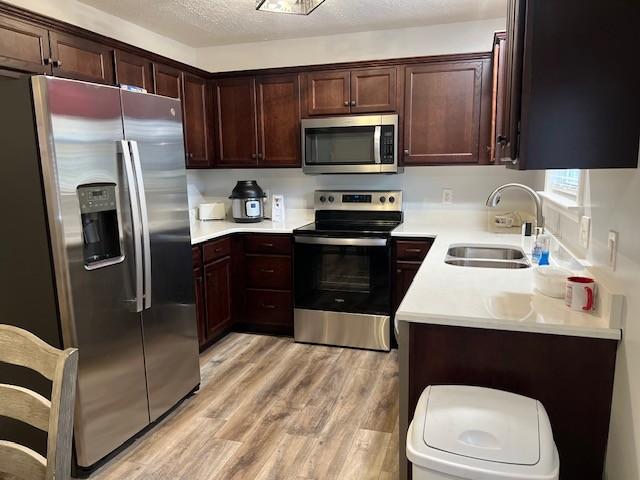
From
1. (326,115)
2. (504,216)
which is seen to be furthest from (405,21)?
(504,216)

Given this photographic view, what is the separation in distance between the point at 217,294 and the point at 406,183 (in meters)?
1.75

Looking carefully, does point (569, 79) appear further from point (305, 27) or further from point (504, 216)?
point (305, 27)

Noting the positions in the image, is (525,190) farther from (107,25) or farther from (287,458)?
(107,25)

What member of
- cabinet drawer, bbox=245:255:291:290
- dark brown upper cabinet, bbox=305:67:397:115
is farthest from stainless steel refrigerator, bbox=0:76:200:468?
dark brown upper cabinet, bbox=305:67:397:115

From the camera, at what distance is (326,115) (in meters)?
3.59

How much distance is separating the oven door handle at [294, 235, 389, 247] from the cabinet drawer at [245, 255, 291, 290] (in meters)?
0.25

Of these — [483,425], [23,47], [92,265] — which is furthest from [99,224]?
[483,425]

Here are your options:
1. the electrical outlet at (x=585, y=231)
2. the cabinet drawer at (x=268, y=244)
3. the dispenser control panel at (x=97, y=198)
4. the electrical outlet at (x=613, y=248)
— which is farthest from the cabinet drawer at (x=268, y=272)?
the electrical outlet at (x=613, y=248)

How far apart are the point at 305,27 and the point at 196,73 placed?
931mm

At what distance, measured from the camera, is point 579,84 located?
4.31ft

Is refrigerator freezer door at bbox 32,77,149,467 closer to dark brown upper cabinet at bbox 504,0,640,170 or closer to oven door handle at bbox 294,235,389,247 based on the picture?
oven door handle at bbox 294,235,389,247

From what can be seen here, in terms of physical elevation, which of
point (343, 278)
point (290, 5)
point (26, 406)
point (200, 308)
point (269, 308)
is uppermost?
point (290, 5)

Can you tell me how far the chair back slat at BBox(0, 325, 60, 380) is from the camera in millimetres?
1040

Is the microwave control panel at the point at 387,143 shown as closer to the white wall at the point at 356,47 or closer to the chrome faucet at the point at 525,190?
the white wall at the point at 356,47
